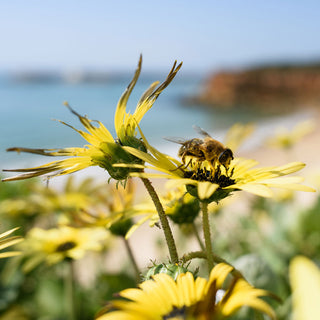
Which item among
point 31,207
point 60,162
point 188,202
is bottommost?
point 31,207

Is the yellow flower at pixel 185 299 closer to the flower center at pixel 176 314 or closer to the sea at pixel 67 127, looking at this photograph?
the flower center at pixel 176 314

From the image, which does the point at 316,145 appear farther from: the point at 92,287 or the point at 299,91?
the point at 299,91

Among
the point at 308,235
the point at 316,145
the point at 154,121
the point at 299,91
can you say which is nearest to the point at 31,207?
the point at 308,235

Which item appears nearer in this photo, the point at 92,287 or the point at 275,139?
the point at 92,287

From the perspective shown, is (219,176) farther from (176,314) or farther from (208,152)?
(176,314)

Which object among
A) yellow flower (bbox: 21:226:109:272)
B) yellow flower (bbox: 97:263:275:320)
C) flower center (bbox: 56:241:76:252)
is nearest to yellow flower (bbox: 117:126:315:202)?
yellow flower (bbox: 97:263:275:320)

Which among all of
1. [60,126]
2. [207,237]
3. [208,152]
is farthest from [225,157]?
[60,126]

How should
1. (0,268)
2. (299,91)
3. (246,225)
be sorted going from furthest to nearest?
(299,91) < (246,225) < (0,268)
